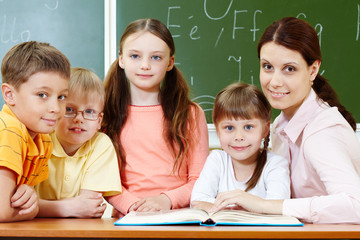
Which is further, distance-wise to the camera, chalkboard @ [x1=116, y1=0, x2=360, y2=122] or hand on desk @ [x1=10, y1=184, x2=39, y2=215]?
chalkboard @ [x1=116, y1=0, x2=360, y2=122]

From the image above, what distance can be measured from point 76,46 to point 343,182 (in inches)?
80.8

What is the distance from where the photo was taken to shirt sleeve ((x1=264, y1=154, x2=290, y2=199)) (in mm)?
1579

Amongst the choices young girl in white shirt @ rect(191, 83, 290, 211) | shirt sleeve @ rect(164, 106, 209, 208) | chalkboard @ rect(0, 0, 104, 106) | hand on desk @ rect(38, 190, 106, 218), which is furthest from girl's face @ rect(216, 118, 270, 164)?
chalkboard @ rect(0, 0, 104, 106)

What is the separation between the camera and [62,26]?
289cm

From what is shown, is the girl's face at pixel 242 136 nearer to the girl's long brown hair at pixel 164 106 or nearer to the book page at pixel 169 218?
the girl's long brown hair at pixel 164 106

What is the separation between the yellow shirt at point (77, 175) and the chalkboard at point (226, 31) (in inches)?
49.4

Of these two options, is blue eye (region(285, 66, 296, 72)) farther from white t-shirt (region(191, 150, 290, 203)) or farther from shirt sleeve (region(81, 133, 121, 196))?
shirt sleeve (region(81, 133, 121, 196))

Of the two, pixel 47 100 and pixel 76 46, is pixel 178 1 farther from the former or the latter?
pixel 47 100

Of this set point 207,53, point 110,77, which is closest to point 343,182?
point 110,77

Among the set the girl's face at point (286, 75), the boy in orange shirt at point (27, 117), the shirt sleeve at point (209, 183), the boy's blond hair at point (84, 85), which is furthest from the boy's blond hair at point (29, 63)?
the girl's face at point (286, 75)

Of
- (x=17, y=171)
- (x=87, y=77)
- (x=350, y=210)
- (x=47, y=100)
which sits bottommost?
(x=350, y=210)

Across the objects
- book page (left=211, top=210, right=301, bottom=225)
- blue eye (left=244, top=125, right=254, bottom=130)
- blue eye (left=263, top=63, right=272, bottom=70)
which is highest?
blue eye (left=263, top=63, right=272, bottom=70)

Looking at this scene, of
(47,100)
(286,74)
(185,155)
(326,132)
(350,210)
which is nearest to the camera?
(350,210)

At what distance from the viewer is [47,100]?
1409mm
